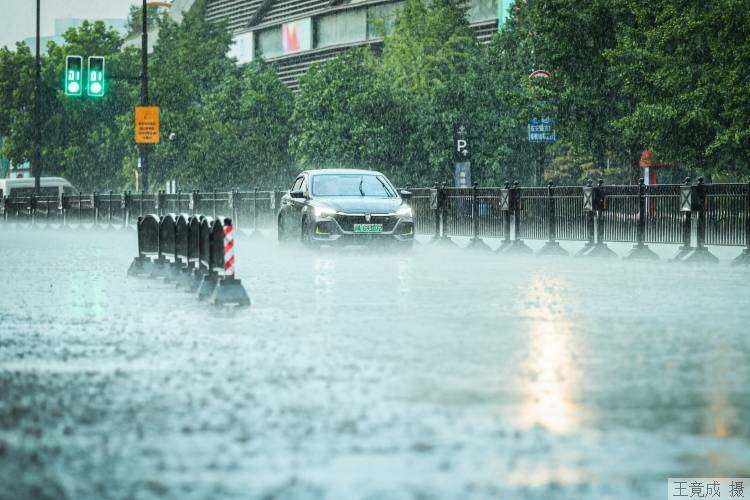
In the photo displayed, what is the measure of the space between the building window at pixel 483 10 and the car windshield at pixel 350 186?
53835 millimetres

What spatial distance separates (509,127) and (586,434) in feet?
164

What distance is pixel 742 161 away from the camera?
40.3 meters

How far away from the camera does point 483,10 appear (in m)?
84.4

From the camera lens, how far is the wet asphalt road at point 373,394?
6.59 m

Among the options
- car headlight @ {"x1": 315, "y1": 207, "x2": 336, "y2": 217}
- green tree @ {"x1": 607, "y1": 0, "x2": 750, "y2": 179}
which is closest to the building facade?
green tree @ {"x1": 607, "y1": 0, "x2": 750, "y2": 179}

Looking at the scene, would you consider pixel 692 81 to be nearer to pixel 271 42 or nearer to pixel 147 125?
pixel 147 125

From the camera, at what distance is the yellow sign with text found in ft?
158

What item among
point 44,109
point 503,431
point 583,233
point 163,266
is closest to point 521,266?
point 583,233

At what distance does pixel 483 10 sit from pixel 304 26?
18.7 metres

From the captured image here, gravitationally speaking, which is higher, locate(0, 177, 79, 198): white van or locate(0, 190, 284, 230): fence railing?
locate(0, 177, 79, 198): white van

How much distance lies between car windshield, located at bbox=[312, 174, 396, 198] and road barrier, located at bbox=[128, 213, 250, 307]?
6799 millimetres

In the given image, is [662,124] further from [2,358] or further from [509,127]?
[2,358]

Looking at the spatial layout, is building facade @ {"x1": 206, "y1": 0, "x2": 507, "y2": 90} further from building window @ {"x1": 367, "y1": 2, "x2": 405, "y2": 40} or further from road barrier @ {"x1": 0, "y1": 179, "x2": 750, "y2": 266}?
road barrier @ {"x1": 0, "y1": 179, "x2": 750, "y2": 266}

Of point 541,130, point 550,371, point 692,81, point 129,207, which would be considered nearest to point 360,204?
point 692,81
